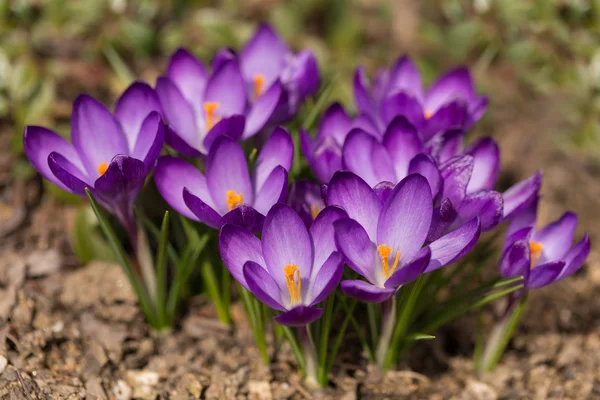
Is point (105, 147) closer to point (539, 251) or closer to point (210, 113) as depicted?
point (210, 113)

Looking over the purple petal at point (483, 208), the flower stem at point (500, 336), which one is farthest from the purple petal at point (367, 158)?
the flower stem at point (500, 336)

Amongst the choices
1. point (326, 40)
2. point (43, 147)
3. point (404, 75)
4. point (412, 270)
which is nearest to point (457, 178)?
point (412, 270)

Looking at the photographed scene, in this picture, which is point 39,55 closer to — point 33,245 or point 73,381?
point 33,245

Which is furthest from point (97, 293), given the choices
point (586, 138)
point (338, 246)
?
point (586, 138)

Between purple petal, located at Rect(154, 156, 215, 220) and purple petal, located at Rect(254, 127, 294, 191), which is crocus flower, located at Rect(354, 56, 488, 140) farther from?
purple petal, located at Rect(154, 156, 215, 220)

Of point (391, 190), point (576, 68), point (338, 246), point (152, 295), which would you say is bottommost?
point (152, 295)

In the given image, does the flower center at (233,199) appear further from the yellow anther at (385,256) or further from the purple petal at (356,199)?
the yellow anther at (385,256)
